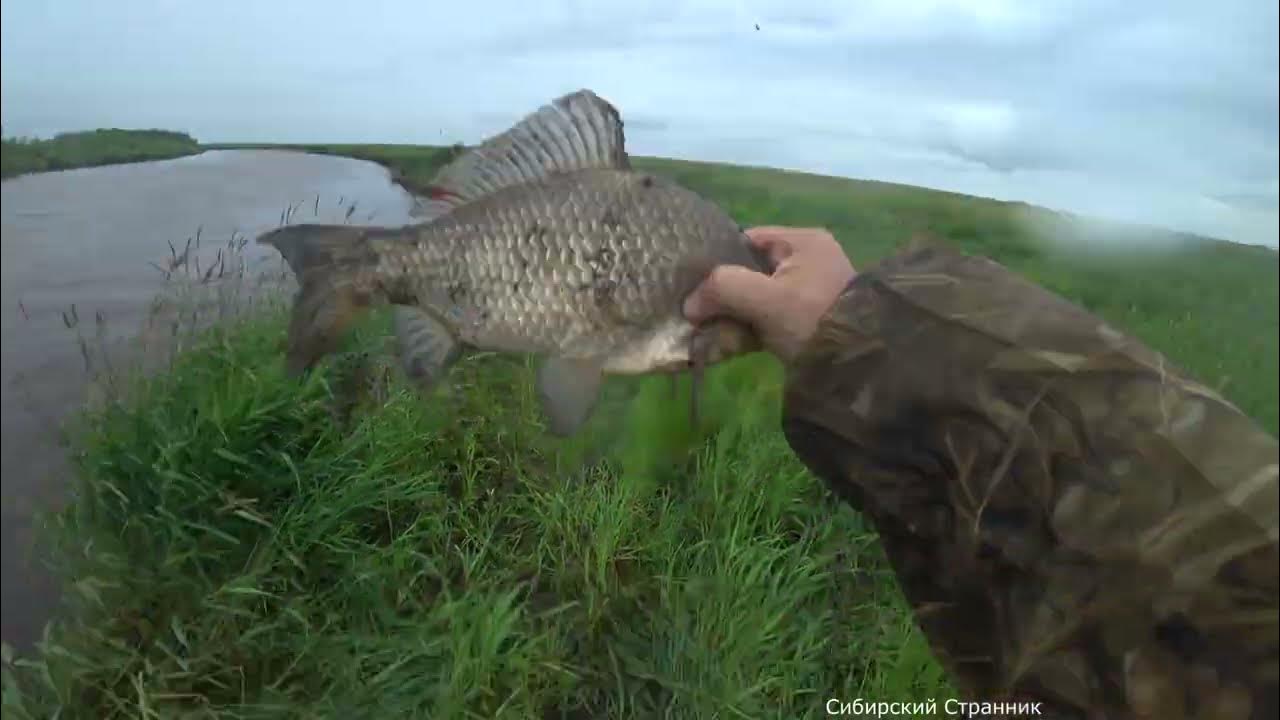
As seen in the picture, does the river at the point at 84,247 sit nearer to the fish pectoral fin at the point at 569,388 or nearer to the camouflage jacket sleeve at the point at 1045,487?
the fish pectoral fin at the point at 569,388

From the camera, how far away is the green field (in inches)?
53.3

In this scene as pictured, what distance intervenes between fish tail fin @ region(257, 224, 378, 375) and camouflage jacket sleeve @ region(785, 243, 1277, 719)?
14.2 inches

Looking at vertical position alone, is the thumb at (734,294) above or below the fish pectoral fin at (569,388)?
above

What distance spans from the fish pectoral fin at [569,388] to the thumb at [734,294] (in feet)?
0.33

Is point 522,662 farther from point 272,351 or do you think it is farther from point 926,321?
point 926,321

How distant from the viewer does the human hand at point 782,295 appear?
0.75 m

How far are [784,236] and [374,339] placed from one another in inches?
39.4

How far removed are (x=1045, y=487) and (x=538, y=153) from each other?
45 cm

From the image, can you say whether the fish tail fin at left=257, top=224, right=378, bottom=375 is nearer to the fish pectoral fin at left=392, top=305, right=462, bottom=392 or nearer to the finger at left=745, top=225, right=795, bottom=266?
the fish pectoral fin at left=392, top=305, right=462, bottom=392

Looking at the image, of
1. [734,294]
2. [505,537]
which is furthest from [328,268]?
[505,537]

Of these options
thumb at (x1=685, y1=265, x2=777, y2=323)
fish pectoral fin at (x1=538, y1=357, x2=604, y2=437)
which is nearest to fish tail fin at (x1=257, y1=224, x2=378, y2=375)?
fish pectoral fin at (x1=538, y1=357, x2=604, y2=437)

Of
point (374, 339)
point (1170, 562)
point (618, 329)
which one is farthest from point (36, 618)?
point (1170, 562)

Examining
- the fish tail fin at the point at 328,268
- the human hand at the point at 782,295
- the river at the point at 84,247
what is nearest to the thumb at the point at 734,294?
the human hand at the point at 782,295

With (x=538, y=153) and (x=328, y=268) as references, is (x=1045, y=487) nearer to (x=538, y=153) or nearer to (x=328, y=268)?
(x=538, y=153)
